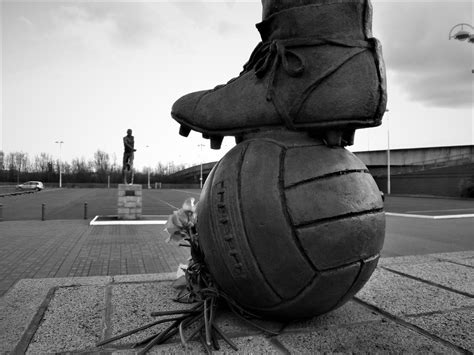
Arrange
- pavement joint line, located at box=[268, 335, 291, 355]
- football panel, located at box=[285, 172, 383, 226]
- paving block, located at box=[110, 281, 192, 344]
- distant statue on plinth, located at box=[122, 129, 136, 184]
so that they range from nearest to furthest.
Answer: pavement joint line, located at box=[268, 335, 291, 355], football panel, located at box=[285, 172, 383, 226], paving block, located at box=[110, 281, 192, 344], distant statue on plinth, located at box=[122, 129, 136, 184]

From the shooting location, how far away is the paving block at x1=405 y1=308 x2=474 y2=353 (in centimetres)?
274

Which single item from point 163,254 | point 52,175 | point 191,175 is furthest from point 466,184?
point 52,175

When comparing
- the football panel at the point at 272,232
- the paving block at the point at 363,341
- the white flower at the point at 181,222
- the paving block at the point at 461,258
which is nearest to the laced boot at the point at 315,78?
the football panel at the point at 272,232

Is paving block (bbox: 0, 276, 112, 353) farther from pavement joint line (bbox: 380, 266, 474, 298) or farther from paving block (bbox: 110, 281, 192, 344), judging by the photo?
pavement joint line (bbox: 380, 266, 474, 298)

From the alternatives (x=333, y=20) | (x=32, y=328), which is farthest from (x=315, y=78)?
(x=32, y=328)

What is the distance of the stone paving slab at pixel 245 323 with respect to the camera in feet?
8.68

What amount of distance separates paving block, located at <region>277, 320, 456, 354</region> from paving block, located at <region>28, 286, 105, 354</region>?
4.45ft

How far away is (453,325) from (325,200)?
1.45 metres

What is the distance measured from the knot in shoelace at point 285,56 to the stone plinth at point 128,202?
13.8 m

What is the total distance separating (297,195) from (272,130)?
23.8 inches

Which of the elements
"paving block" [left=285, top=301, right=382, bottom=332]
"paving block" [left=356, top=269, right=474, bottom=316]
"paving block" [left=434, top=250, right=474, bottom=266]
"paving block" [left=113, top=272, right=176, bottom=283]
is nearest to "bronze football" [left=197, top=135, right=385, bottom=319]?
"paving block" [left=285, top=301, right=382, bottom=332]

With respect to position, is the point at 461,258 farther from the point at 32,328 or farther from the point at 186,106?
the point at 32,328

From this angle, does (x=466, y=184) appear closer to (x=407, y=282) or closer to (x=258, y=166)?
(x=407, y=282)

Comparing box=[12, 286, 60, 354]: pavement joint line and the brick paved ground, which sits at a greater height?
box=[12, 286, 60, 354]: pavement joint line
